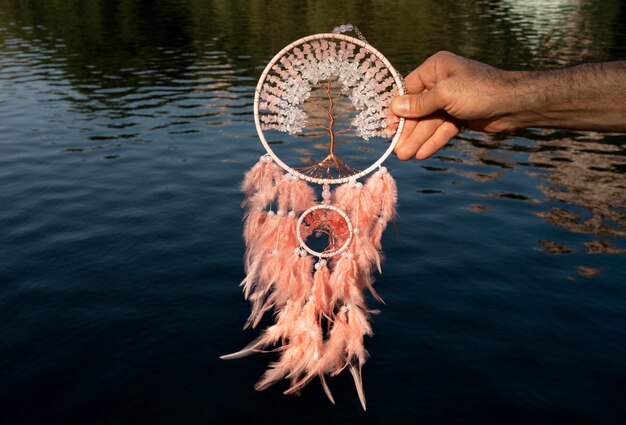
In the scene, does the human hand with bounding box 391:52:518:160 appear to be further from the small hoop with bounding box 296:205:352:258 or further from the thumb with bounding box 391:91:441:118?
the small hoop with bounding box 296:205:352:258

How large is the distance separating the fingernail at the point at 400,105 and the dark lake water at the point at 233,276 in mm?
5026

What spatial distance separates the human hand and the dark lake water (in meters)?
4.70

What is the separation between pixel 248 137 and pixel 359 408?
16.7m

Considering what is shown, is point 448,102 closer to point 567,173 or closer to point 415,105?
point 415,105

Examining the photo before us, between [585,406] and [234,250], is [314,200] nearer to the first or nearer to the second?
[585,406]

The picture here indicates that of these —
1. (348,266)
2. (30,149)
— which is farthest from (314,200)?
(30,149)

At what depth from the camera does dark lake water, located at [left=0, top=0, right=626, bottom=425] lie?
930 cm

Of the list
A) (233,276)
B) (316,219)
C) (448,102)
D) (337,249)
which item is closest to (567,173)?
(233,276)

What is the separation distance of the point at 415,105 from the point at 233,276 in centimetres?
791

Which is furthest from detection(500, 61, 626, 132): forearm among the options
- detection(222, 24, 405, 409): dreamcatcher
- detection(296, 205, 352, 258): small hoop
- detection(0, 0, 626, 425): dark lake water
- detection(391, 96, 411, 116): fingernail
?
detection(0, 0, 626, 425): dark lake water

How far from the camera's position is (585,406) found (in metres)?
9.21

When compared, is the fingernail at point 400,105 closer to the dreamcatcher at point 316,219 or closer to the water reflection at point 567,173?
the dreamcatcher at point 316,219

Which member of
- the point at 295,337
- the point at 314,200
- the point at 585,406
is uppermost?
the point at 314,200

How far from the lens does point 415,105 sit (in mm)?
6273
